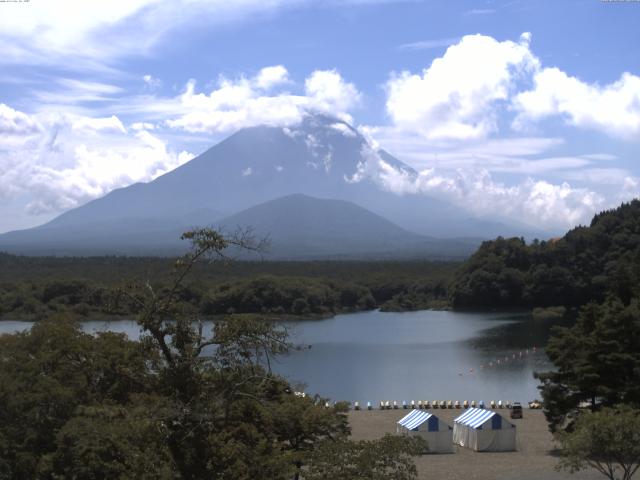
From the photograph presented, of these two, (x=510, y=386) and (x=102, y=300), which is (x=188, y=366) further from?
(x=510, y=386)

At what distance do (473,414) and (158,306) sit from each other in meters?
12.3

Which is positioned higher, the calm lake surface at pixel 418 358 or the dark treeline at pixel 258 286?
the dark treeline at pixel 258 286

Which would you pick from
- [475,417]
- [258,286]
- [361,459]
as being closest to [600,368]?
[475,417]

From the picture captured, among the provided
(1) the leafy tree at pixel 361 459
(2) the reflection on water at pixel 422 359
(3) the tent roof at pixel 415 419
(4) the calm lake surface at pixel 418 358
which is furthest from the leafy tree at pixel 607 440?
(2) the reflection on water at pixel 422 359

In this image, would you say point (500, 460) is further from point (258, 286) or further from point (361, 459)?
point (258, 286)

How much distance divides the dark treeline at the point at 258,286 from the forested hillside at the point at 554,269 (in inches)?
145

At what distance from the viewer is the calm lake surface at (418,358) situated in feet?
90.0

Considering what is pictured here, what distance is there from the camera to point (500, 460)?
1631 centimetres

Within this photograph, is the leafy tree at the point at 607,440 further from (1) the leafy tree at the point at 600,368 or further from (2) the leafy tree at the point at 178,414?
(2) the leafy tree at the point at 178,414

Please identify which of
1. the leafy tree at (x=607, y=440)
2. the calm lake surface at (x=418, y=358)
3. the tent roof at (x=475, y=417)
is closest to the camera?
the leafy tree at (x=607, y=440)

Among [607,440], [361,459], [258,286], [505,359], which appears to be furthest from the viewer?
[258,286]

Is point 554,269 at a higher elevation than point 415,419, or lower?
higher

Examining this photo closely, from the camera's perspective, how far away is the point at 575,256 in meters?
56.1

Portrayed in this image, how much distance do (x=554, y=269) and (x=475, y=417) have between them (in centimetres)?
3903
